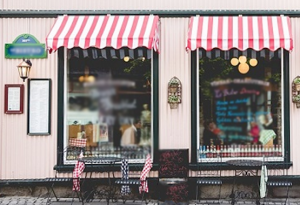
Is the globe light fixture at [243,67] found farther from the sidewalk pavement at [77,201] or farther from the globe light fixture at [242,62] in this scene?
the sidewalk pavement at [77,201]

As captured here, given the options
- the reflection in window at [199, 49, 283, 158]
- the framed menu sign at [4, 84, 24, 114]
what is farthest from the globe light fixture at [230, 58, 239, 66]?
the framed menu sign at [4, 84, 24, 114]

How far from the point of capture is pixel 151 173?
31.3 ft

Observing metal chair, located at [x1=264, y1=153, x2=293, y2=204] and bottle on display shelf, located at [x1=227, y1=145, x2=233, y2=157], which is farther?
bottle on display shelf, located at [x1=227, y1=145, x2=233, y2=157]

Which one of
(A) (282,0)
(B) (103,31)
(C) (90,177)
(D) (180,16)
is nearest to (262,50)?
(A) (282,0)

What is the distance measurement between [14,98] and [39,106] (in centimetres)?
56

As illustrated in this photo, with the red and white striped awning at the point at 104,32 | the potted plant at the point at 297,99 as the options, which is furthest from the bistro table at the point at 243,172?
the red and white striped awning at the point at 104,32

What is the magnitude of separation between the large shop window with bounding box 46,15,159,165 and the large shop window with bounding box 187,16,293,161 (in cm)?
108

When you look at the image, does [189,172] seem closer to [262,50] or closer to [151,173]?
[151,173]

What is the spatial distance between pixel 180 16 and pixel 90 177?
3.94m

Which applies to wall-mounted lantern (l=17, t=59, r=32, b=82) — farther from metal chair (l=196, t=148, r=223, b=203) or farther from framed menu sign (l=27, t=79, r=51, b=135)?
metal chair (l=196, t=148, r=223, b=203)

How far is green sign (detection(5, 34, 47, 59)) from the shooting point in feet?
31.6

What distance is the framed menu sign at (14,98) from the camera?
955 cm

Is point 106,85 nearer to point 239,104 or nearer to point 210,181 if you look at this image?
point 210,181

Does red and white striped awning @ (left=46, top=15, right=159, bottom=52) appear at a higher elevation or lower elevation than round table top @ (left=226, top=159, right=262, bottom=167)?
higher
